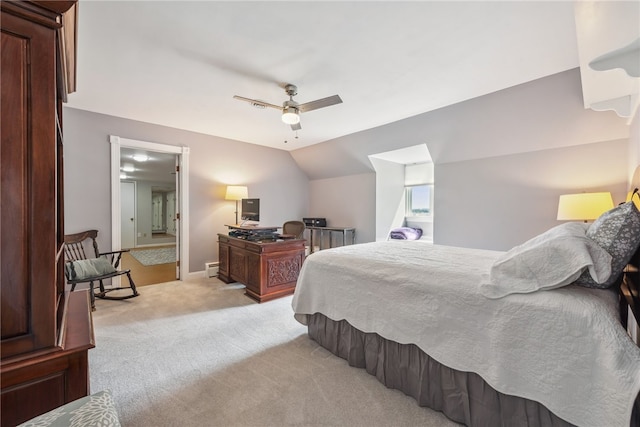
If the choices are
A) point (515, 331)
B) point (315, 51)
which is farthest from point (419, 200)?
point (515, 331)

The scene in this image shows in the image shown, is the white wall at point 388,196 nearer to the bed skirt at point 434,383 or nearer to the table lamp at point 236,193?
the table lamp at point 236,193

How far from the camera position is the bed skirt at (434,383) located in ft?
4.26

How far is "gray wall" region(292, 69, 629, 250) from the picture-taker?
2666mm

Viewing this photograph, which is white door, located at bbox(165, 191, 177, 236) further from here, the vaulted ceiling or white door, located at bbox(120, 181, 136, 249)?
the vaulted ceiling

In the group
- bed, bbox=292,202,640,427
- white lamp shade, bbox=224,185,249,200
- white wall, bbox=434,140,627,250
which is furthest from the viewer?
white lamp shade, bbox=224,185,249,200

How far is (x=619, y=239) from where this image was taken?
1.20m

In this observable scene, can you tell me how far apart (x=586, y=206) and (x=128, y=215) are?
33.6 ft

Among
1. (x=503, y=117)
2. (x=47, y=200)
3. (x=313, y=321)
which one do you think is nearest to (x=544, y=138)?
(x=503, y=117)

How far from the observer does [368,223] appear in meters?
5.25

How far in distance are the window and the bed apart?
142 inches

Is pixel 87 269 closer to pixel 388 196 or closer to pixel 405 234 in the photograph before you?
pixel 388 196

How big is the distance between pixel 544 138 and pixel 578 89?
640 mm

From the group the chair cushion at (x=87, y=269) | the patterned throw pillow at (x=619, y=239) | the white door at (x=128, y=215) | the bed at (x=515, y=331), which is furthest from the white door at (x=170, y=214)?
the patterned throw pillow at (x=619, y=239)

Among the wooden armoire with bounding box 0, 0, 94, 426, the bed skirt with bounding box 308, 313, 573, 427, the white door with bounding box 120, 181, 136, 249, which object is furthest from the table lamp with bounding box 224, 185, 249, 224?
the white door with bounding box 120, 181, 136, 249
